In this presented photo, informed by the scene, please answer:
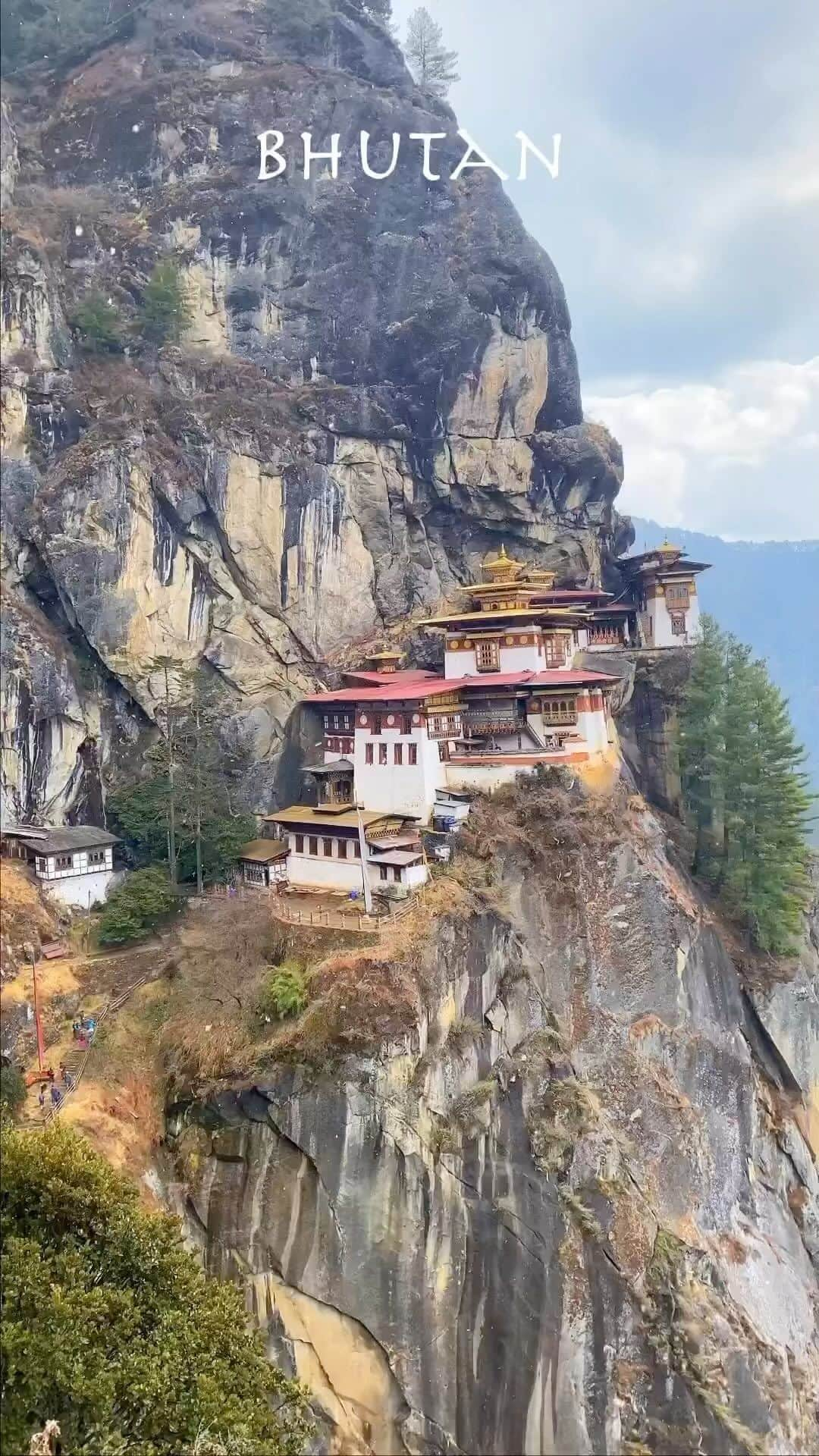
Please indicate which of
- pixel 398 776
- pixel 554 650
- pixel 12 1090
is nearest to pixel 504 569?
pixel 554 650

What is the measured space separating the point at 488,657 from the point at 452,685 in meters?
3.38

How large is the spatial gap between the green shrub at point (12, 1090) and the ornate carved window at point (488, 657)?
18818 mm

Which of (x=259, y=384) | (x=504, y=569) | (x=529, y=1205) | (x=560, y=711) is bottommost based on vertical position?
(x=529, y=1205)

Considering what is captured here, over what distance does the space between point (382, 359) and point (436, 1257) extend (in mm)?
30692

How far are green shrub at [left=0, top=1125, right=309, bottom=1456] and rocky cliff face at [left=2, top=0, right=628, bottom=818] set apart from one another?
15022 millimetres

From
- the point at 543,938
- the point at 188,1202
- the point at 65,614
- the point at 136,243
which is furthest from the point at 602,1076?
the point at 136,243

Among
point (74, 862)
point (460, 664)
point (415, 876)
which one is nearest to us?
point (415, 876)

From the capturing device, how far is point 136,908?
2261 cm

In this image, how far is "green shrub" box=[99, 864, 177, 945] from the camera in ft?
73.1

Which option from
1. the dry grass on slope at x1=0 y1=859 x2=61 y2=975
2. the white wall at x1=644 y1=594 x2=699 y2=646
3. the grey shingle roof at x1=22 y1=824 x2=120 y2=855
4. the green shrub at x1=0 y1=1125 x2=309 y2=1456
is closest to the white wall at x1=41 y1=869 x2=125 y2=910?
the dry grass on slope at x1=0 y1=859 x2=61 y2=975

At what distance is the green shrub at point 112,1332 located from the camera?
10648 millimetres

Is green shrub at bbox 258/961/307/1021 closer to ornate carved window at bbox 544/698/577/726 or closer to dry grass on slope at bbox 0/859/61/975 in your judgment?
dry grass on slope at bbox 0/859/61/975

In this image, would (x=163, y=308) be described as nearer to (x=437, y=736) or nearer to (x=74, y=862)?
(x=437, y=736)

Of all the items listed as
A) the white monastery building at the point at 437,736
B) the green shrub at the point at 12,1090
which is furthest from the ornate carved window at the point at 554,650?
the green shrub at the point at 12,1090
